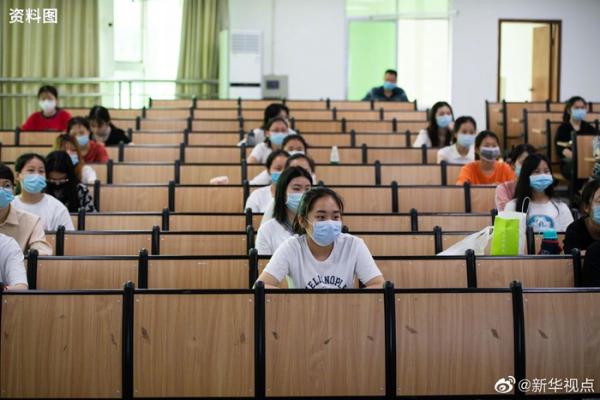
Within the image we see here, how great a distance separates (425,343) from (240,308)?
0.71 m

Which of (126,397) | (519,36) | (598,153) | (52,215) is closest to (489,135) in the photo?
(598,153)

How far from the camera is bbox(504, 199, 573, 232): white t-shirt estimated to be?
18.0 ft

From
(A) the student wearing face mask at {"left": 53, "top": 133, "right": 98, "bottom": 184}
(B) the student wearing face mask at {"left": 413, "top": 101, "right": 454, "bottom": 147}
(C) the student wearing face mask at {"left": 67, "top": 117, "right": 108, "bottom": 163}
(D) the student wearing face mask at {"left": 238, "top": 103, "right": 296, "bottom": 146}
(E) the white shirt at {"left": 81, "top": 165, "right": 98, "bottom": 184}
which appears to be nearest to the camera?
(A) the student wearing face mask at {"left": 53, "top": 133, "right": 98, "bottom": 184}

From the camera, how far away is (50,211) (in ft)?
18.0

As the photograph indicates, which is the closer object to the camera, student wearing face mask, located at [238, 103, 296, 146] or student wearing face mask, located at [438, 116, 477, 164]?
student wearing face mask, located at [438, 116, 477, 164]

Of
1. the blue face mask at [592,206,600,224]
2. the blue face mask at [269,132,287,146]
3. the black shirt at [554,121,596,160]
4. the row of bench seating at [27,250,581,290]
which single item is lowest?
the row of bench seating at [27,250,581,290]

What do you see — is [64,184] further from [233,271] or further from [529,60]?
[529,60]

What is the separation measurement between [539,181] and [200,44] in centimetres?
954

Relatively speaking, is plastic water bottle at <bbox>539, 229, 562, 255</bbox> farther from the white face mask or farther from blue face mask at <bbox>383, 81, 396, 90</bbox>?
blue face mask at <bbox>383, 81, 396, 90</bbox>

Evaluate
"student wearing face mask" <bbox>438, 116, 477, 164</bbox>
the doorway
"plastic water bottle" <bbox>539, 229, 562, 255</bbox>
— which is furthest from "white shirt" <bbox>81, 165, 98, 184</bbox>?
the doorway

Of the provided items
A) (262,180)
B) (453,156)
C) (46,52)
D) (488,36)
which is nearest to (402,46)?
(488,36)

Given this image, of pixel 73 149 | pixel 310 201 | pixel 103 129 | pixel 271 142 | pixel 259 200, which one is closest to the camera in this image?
pixel 310 201

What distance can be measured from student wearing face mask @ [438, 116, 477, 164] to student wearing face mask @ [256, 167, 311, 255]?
10.4 feet

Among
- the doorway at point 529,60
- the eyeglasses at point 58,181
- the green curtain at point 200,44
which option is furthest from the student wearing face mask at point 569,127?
the green curtain at point 200,44
